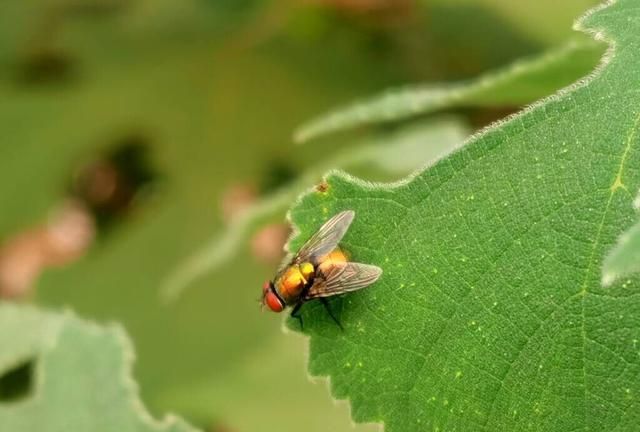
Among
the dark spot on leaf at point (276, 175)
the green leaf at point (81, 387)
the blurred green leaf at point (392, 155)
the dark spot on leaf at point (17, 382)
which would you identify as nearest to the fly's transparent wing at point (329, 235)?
the green leaf at point (81, 387)

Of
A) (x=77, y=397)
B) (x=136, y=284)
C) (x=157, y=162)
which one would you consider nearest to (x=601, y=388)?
(x=77, y=397)

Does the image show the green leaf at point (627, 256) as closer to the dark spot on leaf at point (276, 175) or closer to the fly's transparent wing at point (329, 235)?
the fly's transparent wing at point (329, 235)

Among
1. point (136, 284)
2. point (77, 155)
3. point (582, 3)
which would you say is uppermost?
point (77, 155)

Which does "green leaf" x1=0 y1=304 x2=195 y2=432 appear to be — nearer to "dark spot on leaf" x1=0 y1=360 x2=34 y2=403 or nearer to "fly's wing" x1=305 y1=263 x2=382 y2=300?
"fly's wing" x1=305 y1=263 x2=382 y2=300

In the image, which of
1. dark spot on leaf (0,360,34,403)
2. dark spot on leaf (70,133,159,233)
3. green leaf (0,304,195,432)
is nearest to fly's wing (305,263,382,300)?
green leaf (0,304,195,432)

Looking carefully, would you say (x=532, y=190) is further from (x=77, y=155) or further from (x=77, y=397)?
(x=77, y=155)

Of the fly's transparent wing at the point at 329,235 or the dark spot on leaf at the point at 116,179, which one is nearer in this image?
the fly's transparent wing at the point at 329,235

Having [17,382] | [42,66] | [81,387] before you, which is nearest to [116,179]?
[42,66]

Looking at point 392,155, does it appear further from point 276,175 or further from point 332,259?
point 332,259
